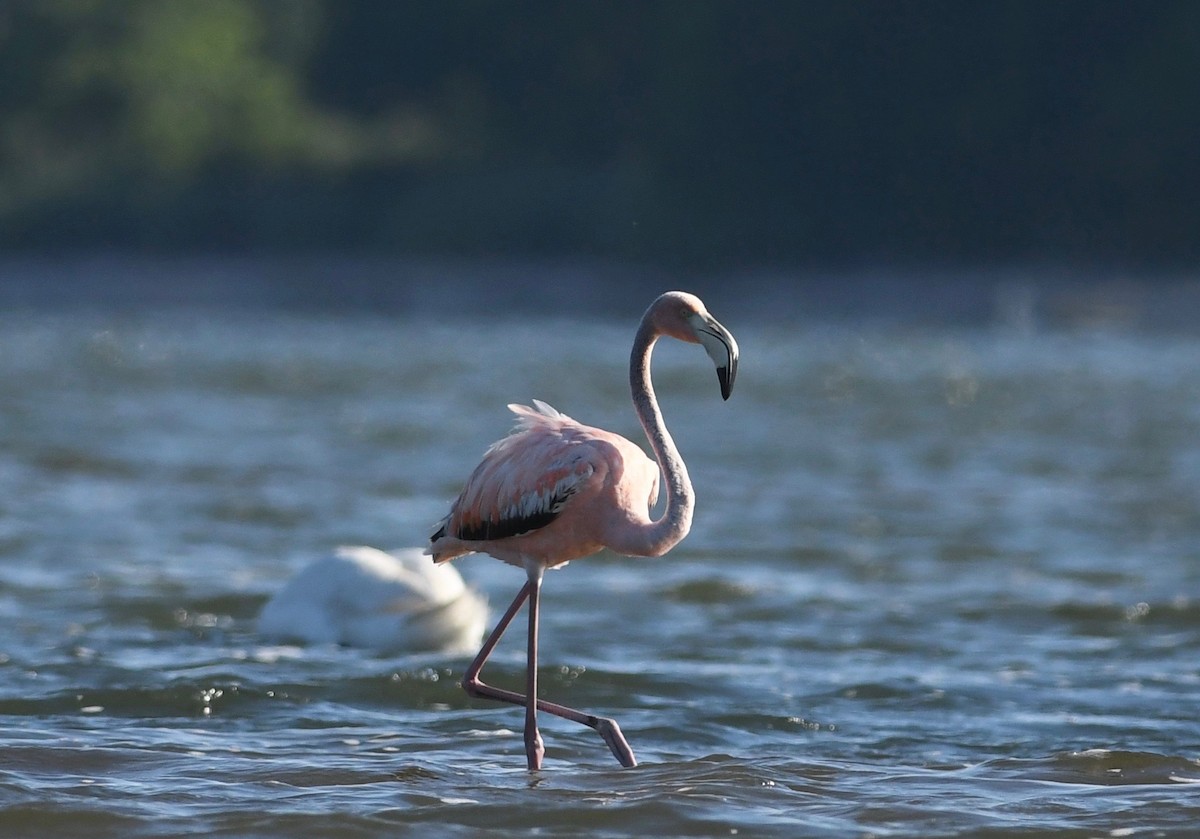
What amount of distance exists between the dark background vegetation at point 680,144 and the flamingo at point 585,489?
120 ft

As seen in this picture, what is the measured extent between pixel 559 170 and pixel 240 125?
10.1 m

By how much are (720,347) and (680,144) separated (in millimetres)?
44042

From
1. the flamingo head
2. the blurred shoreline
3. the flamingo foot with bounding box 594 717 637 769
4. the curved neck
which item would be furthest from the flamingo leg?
the blurred shoreline

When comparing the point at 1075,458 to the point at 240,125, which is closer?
the point at 1075,458

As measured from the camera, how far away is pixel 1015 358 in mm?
28812

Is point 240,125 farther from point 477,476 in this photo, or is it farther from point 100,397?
point 477,476

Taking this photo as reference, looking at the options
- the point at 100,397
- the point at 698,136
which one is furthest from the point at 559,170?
the point at 100,397

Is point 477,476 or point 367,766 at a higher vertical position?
point 477,476

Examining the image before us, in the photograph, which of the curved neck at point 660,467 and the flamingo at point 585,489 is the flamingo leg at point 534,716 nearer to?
the flamingo at point 585,489

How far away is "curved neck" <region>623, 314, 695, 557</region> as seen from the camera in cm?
611

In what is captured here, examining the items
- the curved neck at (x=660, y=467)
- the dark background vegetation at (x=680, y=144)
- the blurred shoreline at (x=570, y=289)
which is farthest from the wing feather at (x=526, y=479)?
the dark background vegetation at (x=680, y=144)

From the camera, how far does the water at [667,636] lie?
6336 millimetres

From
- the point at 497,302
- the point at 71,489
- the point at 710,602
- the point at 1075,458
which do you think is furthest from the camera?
the point at 497,302

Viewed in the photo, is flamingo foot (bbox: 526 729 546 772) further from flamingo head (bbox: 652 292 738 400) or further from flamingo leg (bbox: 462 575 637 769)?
flamingo head (bbox: 652 292 738 400)
